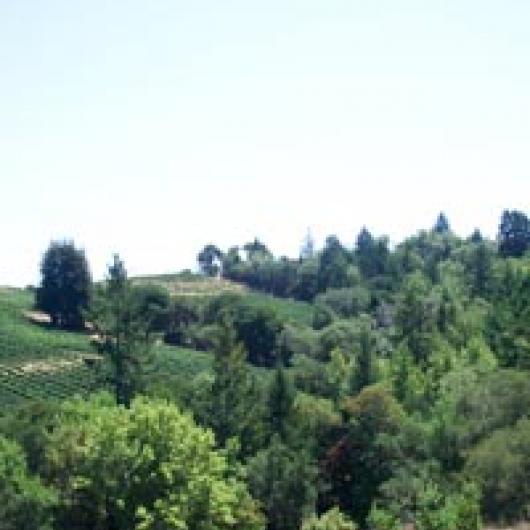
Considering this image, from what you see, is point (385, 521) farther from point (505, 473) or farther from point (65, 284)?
point (65, 284)

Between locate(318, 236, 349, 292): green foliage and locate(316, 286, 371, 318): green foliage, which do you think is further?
locate(318, 236, 349, 292): green foliage

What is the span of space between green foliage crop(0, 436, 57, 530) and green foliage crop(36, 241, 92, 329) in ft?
244

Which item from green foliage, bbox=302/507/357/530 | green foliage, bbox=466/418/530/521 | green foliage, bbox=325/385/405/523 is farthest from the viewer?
green foliage, bbox=325/385/405/523

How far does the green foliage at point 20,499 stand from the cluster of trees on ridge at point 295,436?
60mm

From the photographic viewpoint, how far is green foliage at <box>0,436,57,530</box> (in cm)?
4519

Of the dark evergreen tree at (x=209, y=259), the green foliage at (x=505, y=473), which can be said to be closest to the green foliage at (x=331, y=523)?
the green foliage at (x=505, y=473)

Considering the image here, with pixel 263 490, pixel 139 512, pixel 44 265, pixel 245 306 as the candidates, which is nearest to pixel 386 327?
pixel 245 306

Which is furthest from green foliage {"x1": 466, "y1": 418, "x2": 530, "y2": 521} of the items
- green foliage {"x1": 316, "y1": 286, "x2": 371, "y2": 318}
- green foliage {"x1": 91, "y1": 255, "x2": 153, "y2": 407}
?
green foliage {"x1": 316, "y1": 286, "x2": 371, "y2": 318}

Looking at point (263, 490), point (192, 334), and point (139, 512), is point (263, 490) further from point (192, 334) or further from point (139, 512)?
point (192, 334)

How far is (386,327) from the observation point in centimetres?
12200

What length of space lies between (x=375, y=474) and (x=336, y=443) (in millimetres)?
3442

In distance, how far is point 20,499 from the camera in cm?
4519

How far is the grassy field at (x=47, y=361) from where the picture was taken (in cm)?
9450

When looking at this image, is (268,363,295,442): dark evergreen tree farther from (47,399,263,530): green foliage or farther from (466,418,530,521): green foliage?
(466,418,530,521): green foliage
